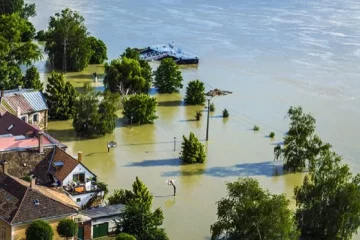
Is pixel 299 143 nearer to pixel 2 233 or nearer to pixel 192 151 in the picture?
pixel 192 151

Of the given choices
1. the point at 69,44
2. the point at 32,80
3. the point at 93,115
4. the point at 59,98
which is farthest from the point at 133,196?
the point at 69,44

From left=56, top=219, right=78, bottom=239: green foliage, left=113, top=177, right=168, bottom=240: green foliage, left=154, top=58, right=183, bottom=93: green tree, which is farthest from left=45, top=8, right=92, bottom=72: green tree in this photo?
left=56, top=219, right=78, bottom=239: green foliage

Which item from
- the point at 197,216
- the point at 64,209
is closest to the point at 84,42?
the point at 197,216

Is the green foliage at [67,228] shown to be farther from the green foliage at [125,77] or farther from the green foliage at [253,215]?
the green foliage at [125,77]

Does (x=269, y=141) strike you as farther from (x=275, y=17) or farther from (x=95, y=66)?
(x=275, y=17)

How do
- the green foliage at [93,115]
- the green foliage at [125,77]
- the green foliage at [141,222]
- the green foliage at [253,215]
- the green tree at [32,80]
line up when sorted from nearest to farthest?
the green foliage at [253,215] → the green foliage at [141,222] → the green foliage at [93,115] → the green tree at [32,80] → the green foliage at [125,77]

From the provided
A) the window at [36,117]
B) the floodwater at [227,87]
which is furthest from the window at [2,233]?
the window at [36,117]
